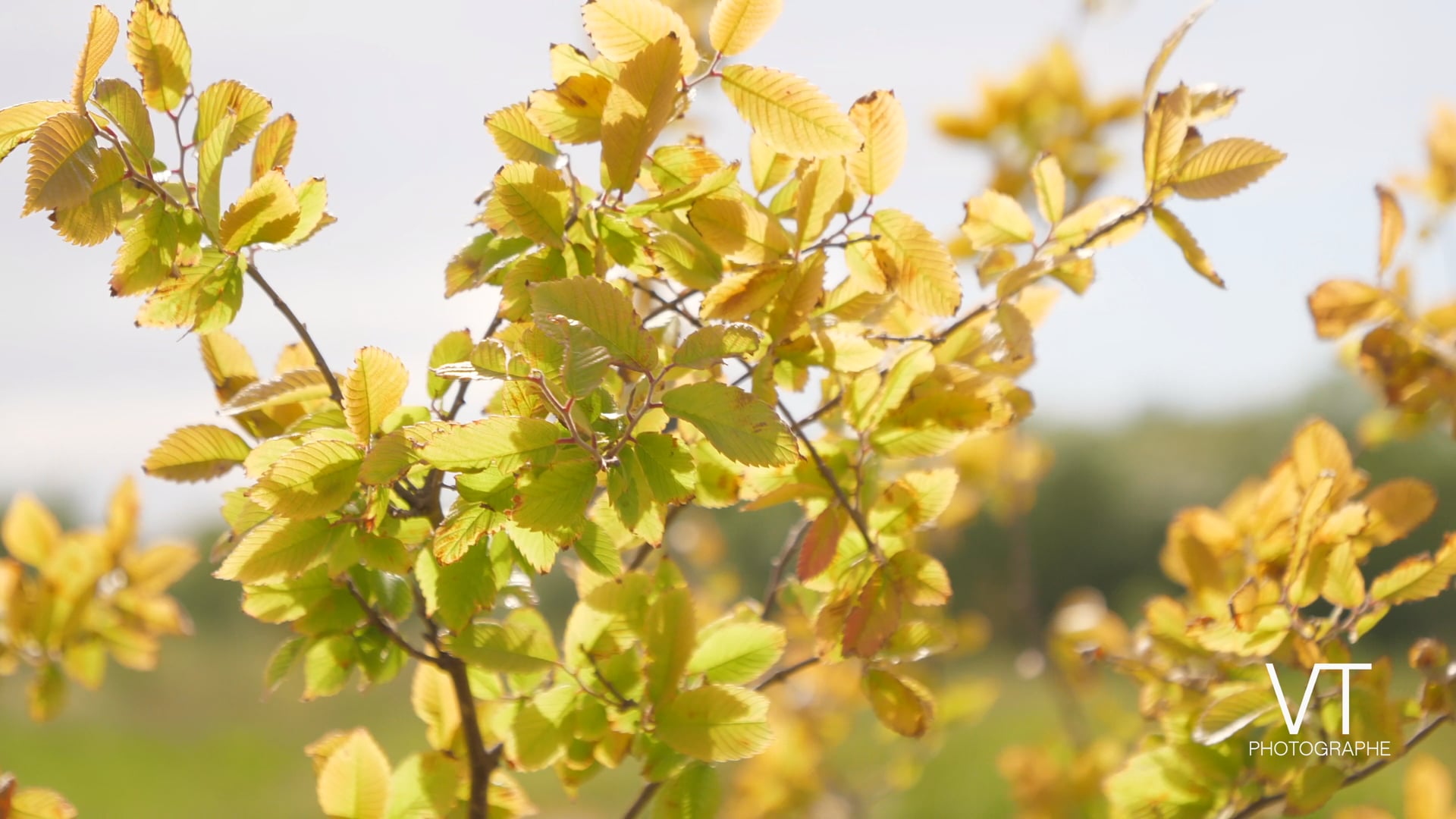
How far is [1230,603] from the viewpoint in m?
0.59

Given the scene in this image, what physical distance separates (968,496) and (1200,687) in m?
1.15

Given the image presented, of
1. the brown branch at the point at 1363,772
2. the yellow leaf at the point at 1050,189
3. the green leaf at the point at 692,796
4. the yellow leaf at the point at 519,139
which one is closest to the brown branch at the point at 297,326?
the yellow leaf at the point at 519,139

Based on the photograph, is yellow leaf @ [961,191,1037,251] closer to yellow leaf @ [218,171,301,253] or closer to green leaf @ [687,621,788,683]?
green leaf @ [687,621,788,683]

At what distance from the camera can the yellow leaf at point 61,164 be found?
1.30 feet

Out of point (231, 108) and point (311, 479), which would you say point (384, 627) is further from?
point (231, 108)

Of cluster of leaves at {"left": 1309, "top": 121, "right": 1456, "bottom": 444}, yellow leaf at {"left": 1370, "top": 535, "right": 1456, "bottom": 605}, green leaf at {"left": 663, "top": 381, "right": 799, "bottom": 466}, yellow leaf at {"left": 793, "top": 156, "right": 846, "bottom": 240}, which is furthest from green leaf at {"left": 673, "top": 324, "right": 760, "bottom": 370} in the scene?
cluster of leaves at {"left": 1309, "top": 121, "right": 1456, "bottom": 444}

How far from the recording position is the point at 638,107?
44 cm

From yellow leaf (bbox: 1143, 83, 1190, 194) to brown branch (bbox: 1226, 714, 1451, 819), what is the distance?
35 cm

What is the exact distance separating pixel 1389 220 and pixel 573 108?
2.01 ft

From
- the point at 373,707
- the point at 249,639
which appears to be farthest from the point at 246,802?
the point at 249,639

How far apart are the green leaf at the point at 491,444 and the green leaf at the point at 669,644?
0.14m

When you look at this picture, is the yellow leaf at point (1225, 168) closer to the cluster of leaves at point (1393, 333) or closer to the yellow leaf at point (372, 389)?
the cluster of leaves at point (1393, 333)

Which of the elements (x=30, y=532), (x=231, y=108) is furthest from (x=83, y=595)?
(x=231, y=108)

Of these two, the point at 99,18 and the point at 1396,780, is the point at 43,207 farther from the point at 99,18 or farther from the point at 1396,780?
the point at 1396,780
